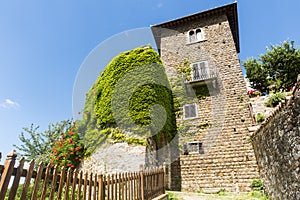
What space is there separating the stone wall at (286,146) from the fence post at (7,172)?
476 centimetres

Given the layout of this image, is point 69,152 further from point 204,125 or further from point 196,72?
point 196,72

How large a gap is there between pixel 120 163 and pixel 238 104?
24.1 ft

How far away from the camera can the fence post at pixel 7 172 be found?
1.79 m

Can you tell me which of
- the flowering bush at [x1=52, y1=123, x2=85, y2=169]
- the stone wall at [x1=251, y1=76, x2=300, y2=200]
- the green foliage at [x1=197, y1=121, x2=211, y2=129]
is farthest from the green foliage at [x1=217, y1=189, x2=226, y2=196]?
the flowering bush at [x1=52, y1=123, x2=85, y2=169]

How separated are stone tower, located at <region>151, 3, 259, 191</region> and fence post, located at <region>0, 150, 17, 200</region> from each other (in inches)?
353

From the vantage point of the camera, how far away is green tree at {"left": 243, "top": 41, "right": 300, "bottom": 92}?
52.3 feet

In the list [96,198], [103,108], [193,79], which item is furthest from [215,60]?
[96,198]

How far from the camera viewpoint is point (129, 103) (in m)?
8.95

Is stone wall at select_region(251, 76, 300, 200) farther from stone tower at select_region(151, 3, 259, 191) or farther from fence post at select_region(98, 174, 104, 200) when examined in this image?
fence post at select_region(98, 174, 104, 200)

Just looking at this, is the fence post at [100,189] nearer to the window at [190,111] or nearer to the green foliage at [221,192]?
the green foliage at [221,192]

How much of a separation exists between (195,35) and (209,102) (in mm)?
5537

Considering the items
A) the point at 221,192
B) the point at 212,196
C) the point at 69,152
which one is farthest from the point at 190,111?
the point at 69,152

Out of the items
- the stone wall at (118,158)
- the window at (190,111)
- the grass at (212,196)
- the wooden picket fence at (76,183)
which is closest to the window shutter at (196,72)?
the window at (190,111)

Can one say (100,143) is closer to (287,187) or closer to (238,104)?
(287,187)
